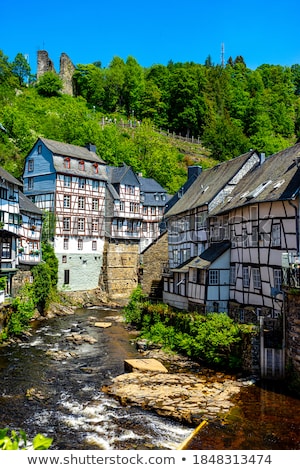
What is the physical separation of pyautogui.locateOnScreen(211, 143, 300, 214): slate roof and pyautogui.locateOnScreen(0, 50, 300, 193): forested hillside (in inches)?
1272

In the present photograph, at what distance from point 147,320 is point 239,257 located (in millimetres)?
7976

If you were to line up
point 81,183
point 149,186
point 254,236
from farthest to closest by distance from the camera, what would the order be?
point 149,186 → point 81,183 → point 254,236

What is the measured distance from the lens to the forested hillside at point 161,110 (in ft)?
205

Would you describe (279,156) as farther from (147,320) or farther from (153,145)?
(153,145)

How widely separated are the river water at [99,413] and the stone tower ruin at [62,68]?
7629 cm

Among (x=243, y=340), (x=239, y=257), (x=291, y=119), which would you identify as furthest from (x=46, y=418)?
(x=291, y=119)

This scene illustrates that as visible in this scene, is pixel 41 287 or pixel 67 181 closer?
pixel 41 287

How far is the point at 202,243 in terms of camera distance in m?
30.4

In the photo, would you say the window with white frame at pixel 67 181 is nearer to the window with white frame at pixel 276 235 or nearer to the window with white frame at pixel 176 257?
the window with white frame at pixel 176 257

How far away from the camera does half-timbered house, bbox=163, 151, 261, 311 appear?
25.6 m

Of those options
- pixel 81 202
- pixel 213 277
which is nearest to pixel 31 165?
pixel 81 202

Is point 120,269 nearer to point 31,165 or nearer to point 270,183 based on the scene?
point 31,165

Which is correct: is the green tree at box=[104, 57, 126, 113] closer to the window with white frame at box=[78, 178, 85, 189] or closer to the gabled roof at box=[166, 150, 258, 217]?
the window with white frame at box=[78, 178, 85, 189]

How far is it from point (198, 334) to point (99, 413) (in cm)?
801
